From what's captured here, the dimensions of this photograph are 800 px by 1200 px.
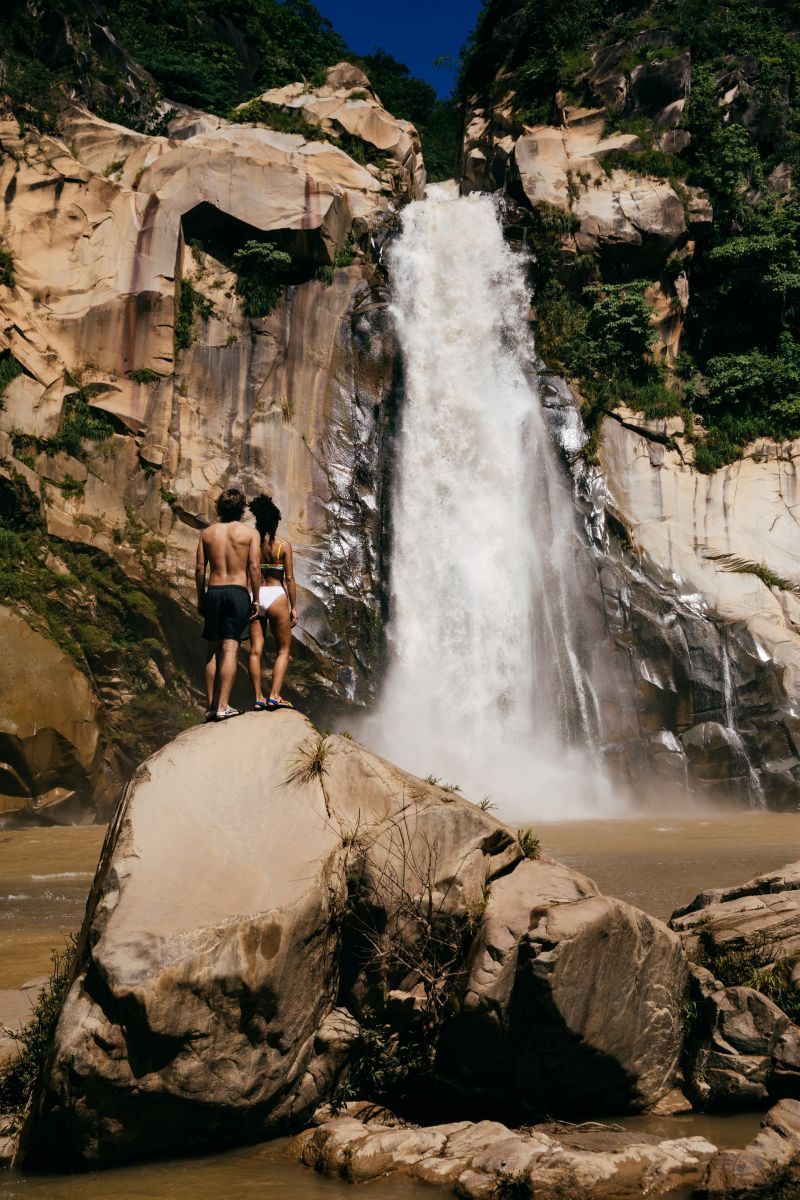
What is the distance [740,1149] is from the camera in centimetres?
503

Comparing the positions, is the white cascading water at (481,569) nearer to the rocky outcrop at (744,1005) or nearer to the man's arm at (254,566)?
the rocky outcrop at (744,1005)

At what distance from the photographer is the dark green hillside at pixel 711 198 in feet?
76.8

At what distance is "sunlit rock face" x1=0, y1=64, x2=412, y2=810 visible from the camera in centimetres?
1947

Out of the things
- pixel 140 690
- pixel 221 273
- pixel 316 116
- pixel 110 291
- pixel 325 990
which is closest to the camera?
pixel 325 990

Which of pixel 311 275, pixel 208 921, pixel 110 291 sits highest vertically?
pixel 311 275

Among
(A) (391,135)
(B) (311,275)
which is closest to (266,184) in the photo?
(B) (311,275)

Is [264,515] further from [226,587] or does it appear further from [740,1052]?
[740,1052]

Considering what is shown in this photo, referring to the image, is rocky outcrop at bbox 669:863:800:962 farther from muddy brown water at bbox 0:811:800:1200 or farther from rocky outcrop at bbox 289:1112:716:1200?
rocky outcrop at bbox 289:1112:716:1200

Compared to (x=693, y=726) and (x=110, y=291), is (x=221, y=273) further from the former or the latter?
(x=693, y=726)

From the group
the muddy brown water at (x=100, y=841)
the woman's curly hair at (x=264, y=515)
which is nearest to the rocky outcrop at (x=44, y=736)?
the muddy brown water at (x=100, y=841)

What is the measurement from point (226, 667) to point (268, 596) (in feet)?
2.68

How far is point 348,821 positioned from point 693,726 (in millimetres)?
14850

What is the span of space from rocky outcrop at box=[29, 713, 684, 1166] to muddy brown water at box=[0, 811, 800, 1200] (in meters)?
0.21

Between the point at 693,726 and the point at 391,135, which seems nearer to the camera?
the point at 693,726
